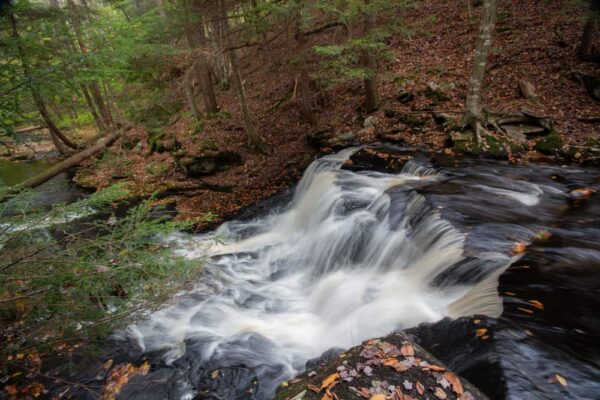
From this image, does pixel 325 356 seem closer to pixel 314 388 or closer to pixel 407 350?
pixel 407 350

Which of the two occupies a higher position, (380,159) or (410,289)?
(380,159)

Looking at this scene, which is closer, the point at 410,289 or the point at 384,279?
the point at 410,289

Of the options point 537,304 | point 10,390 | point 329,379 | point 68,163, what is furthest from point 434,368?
point 68,163

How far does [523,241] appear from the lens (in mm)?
Answer: 5430

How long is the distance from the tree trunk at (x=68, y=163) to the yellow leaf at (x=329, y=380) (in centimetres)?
720

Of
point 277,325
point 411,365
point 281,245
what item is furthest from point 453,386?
point 281,245

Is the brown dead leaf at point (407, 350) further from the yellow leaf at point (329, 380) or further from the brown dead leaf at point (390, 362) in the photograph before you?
the yellow leaf at point (329, 380)

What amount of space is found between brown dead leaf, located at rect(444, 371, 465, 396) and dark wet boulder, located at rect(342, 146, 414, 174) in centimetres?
687

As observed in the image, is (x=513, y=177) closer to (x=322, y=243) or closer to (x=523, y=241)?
(x=523, y=241)

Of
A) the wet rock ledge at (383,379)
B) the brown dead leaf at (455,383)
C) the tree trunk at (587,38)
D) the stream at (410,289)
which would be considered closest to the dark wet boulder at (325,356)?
the stream at (410,289)

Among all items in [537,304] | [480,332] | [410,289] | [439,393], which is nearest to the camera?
[439,393]

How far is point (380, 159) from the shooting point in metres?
10.1

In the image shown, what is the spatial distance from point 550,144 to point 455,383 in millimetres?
8491

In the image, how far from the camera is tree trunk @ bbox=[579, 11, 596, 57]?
34.1ft
